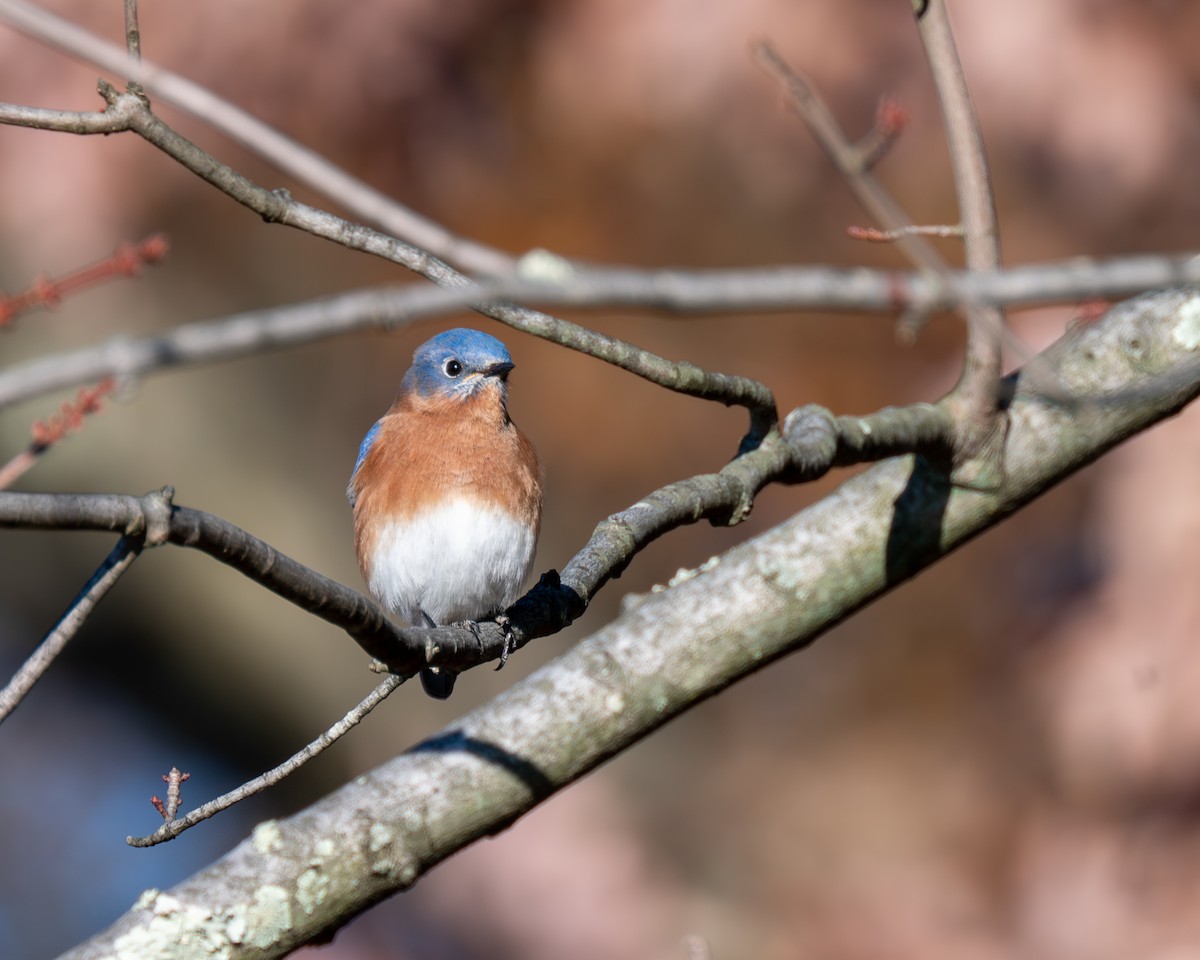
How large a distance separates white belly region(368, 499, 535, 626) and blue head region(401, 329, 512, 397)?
1.56ft

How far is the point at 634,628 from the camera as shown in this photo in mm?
2949

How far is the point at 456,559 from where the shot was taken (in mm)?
3676

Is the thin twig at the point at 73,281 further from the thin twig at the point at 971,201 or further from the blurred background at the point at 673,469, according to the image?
the blurred background at the point at 673,469

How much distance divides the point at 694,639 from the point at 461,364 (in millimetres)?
1512

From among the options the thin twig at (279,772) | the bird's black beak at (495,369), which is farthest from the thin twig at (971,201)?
the bird's black beak at (495,369)

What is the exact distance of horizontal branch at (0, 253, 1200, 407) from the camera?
1036 mm

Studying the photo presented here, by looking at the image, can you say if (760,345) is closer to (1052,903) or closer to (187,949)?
(1052,903)

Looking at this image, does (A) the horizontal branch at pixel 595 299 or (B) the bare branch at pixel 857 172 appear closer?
(A) the horizontal branch at pixel 595 299

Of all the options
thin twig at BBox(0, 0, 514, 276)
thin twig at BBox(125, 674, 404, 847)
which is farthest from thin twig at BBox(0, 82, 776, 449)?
thin twig at BBox(0, 0, 514, 276)

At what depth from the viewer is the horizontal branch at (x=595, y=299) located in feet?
3.40

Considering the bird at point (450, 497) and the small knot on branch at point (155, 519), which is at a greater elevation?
the bird at point (450, 497)

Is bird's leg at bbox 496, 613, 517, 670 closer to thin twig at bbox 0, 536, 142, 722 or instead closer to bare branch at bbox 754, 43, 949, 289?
thin twig at bbox 0, 536, 142, 722

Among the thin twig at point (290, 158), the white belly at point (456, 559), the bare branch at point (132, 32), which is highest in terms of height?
the white belly at point (456, 559)

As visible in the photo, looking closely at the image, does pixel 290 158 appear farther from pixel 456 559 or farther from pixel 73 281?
pixel 456 559
